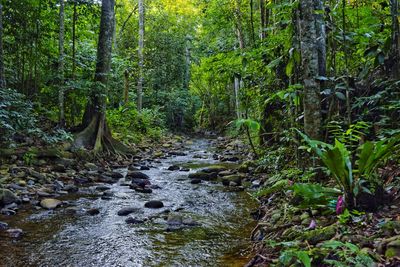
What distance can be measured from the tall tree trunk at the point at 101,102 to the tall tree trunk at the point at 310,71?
691 centimetres

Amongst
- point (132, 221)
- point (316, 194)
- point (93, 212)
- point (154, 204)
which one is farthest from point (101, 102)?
point (316, 194)

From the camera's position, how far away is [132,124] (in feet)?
56.8

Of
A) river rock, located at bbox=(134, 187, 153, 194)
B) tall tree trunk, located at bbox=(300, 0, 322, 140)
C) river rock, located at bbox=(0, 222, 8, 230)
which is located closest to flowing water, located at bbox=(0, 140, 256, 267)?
river rock, located at bbox=(0, 222, 8, 230)

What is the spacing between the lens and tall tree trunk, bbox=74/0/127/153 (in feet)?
34.1

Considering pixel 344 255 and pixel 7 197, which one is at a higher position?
pixel 344 255

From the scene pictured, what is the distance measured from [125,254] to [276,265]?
1.82m

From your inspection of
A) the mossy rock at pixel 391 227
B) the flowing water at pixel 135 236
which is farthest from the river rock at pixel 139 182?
the mossy rock at pixel 391 227

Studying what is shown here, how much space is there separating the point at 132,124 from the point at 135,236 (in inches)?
515

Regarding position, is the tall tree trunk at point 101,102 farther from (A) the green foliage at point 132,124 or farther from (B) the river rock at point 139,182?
(A) the green foliage at point 132,124

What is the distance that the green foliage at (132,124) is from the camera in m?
15.1

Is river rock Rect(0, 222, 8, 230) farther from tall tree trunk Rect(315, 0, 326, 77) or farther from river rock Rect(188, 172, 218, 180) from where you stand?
tall tree trunk Rect(315, 0, 326, 77)

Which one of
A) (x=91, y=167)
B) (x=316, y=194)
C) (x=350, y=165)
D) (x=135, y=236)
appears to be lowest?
(x=135, y=236)

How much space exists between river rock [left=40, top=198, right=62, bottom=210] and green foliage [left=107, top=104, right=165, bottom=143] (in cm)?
816

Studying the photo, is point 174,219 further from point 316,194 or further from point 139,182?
point 139,182
